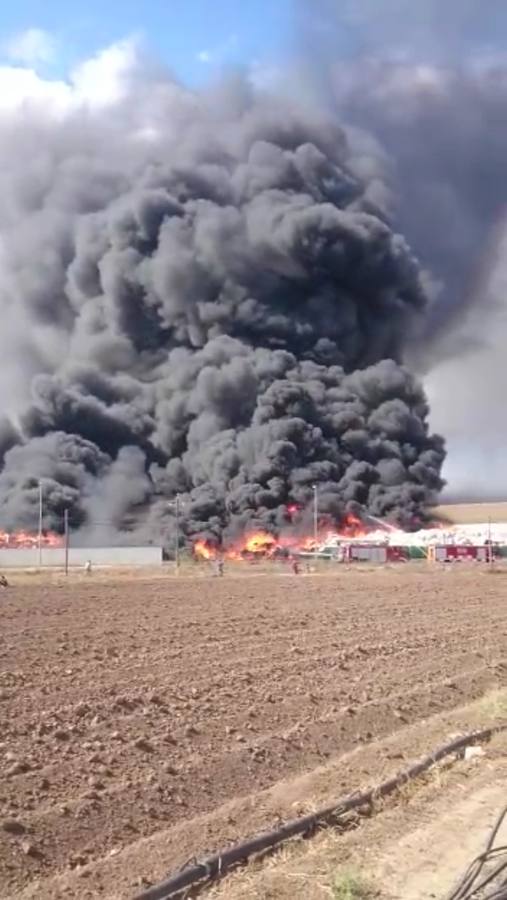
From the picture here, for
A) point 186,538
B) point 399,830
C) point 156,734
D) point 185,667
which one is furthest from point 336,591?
point 186,538

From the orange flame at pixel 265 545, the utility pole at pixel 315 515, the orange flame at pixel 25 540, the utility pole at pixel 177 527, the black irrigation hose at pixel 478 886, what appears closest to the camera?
the black irrigation hose at pixel 478 886

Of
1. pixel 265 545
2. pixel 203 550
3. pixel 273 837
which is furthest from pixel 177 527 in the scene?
pixel 273 837

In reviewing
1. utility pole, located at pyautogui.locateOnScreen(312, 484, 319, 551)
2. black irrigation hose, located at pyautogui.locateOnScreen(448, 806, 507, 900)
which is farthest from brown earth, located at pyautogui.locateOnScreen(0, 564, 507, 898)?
→ utility pole, located at pyautogui.locateOnScreen(312, 484, 319, 551)

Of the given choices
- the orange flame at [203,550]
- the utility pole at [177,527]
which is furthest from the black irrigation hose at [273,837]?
the orange flame at [203,550]

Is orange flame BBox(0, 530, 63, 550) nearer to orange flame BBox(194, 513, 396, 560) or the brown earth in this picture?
orange flame BBox(194, 513, 396, 560)

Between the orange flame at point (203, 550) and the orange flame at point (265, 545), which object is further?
the orange flame at point (203, 550)

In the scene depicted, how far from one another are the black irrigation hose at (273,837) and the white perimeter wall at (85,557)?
59.5 meters

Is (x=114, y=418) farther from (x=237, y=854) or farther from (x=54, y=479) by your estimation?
(x=237, y=854)

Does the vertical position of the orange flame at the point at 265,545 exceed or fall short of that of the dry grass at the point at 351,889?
it exceeds it

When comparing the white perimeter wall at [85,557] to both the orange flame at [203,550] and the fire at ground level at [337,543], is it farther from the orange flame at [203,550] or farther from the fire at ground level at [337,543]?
the orange flame at [203,550]

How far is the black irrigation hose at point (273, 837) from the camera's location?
7844 mm

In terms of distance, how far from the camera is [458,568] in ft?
193

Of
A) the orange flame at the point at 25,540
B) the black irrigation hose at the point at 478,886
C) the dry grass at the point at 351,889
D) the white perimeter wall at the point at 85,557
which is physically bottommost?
the dry grass at the point at 351,889

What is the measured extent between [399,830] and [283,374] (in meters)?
66.7
